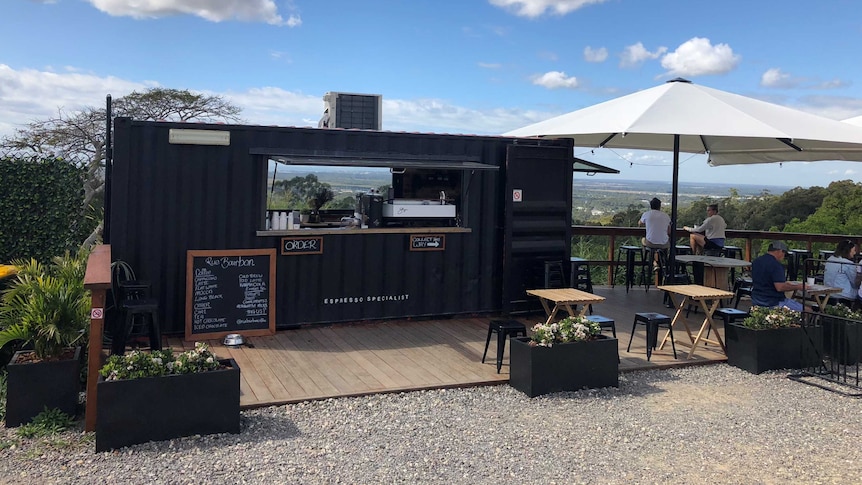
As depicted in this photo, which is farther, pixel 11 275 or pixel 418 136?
pixel 418 136

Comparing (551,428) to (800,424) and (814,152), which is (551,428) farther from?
(814,152)

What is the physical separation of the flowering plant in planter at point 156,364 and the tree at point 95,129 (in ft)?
14.6

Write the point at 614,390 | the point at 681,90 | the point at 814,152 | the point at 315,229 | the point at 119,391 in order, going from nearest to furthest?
the point at 119,391 < the point at 614,390 < the point at 315,229 < the point at 681,90 < the point at 814,152

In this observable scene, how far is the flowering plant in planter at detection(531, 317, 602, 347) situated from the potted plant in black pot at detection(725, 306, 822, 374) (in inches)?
56.0

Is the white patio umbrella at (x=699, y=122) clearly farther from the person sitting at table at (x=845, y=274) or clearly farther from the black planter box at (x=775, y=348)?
the black planter box at (x=775, y=348)

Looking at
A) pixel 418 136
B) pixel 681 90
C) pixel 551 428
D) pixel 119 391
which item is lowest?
pixel 551 428

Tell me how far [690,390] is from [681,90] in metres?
3.30

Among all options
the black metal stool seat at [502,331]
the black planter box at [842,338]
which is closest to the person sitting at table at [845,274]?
the black planter box at [842,338]

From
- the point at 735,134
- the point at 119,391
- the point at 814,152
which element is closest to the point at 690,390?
the point at 735,134

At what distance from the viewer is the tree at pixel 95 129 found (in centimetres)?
1098

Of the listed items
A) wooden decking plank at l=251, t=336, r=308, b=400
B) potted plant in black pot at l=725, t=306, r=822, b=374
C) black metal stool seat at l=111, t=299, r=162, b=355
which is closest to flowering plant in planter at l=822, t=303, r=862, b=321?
potted plant in black pot at l=725, t=306, r=822, b=374

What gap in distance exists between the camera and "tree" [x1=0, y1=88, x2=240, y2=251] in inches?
432

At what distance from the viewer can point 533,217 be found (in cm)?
715

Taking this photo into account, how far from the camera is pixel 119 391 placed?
11.6ft
